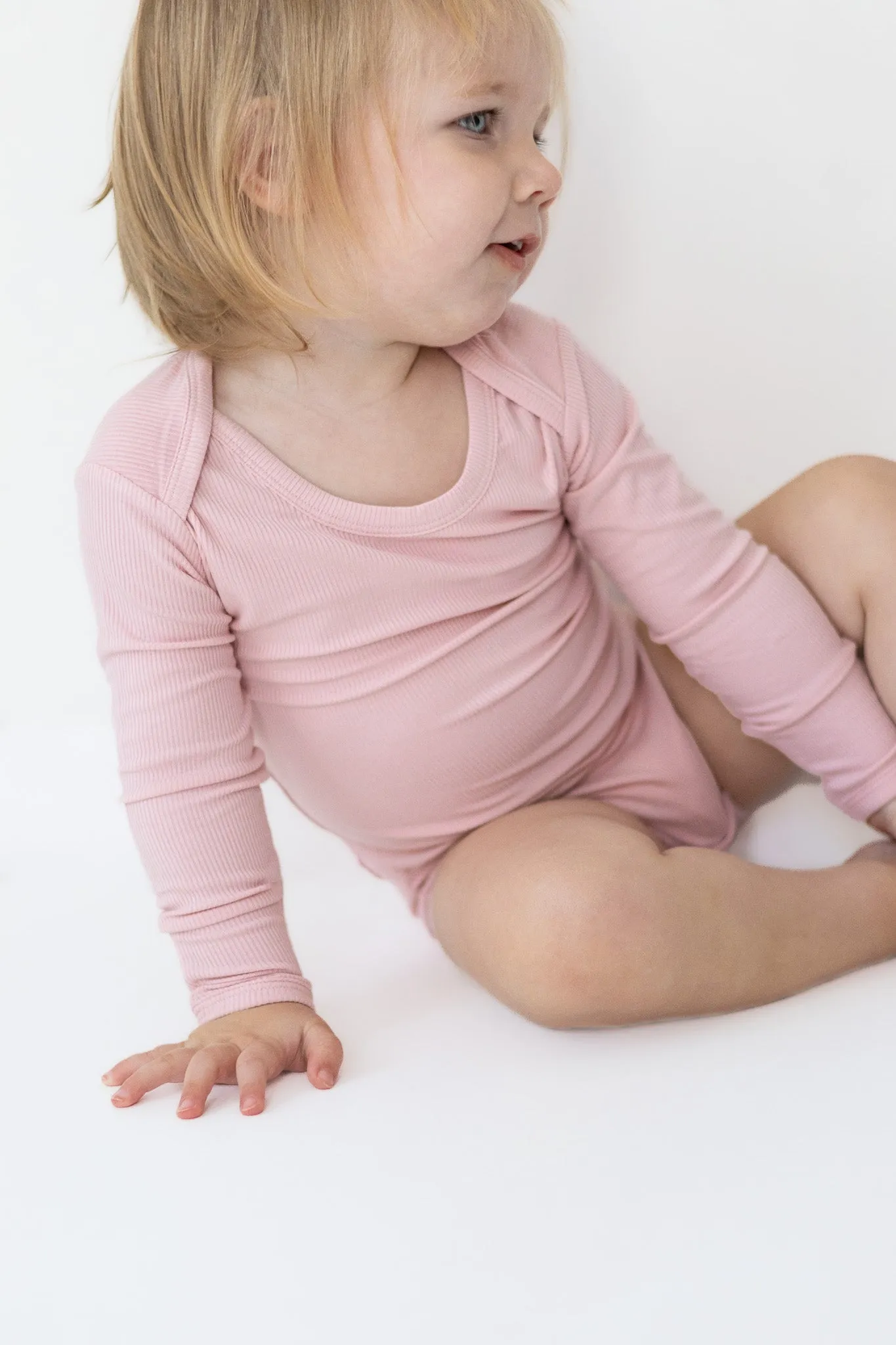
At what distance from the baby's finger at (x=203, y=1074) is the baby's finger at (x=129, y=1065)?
0.10 ft

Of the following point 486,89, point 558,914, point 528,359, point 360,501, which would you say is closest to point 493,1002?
point 558,914

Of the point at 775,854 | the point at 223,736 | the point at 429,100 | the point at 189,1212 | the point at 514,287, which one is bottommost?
the point at 775,854

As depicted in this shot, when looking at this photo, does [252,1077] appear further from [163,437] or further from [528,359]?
[528,359]

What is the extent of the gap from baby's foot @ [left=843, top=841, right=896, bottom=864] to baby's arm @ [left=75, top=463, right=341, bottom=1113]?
0.40 metres

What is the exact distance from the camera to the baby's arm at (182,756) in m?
0.89

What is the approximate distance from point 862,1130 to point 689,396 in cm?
73

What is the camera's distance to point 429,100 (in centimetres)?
85

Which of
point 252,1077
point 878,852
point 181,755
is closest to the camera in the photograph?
point 252,1077

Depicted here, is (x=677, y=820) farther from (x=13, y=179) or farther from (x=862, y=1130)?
(x=13, y=179)

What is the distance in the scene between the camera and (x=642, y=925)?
2.70 ft

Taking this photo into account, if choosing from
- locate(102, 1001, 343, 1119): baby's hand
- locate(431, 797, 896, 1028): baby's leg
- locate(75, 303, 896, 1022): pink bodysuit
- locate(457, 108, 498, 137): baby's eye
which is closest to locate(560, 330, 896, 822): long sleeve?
locate(75, 303, 896, 1022): pink bodysuit

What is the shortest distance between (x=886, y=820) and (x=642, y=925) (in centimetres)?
28

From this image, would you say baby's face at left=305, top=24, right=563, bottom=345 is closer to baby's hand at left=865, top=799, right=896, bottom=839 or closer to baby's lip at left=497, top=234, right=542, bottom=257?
baby's lip at left=497, top=234, right=542, bottom=257

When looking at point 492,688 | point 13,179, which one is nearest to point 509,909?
point 492,688
